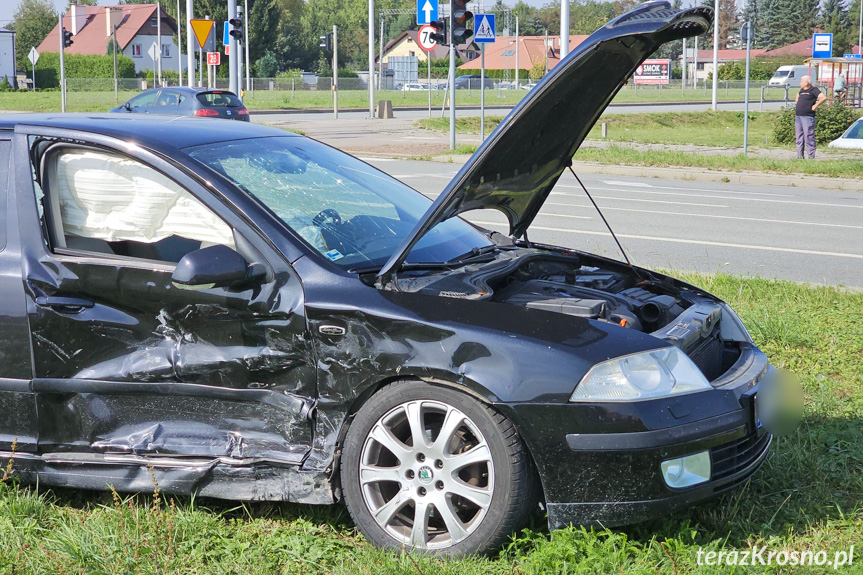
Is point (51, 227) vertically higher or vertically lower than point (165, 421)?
higher

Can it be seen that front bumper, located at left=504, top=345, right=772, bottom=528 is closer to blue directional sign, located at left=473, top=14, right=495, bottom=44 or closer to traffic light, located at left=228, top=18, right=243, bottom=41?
blue directional sign, located at left=473, top=14, right=495, bottom=44

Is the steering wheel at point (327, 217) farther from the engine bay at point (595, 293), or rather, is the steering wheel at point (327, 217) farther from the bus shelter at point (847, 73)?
the bus shelter at point (847, 73)

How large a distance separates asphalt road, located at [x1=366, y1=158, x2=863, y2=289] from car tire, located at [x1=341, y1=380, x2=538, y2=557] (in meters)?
5.32

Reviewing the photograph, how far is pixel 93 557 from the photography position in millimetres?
3094

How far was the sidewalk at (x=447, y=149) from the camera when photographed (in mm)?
17109

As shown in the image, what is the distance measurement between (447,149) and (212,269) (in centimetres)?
1917

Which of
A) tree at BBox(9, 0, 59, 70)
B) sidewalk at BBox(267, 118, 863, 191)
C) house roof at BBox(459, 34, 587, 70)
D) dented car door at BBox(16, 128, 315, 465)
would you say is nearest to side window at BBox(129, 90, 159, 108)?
sidewalk at BBox(267, 118, 863, 191)

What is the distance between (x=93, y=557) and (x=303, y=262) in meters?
1.23

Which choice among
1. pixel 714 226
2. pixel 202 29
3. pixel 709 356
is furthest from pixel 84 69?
pixel 709 356

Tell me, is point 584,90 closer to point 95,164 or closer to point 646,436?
point 646,436

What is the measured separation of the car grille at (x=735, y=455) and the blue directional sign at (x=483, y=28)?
18.9 meters

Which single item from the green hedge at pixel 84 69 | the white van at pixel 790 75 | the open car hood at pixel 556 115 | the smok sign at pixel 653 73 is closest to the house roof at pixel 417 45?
the green hedge at pixel 84 69

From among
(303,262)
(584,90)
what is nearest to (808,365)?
(584,90)

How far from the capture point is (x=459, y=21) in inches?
741
